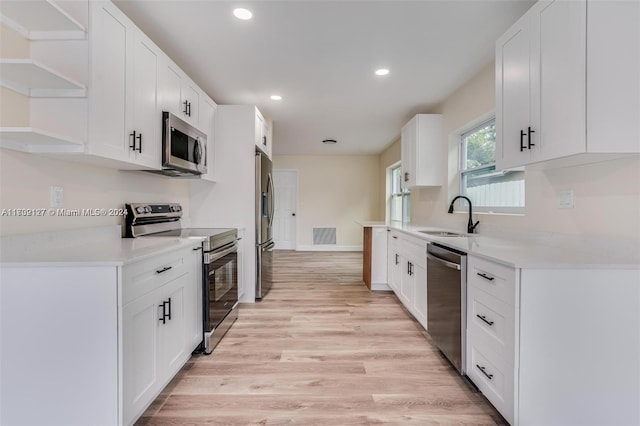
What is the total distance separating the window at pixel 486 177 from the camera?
248cm

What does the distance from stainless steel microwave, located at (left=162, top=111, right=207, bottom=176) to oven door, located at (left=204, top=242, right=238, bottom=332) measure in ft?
2.49

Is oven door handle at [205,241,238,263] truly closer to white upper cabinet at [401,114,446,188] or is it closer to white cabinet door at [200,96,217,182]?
white cabinet door at [200,96,217,182]

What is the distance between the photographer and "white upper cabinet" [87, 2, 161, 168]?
5.21 feet

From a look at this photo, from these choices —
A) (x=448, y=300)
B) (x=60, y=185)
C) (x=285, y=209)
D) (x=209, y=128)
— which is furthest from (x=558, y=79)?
(x=285, y=209)

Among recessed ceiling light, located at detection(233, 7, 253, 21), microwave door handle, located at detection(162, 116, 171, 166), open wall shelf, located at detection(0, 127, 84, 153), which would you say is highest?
recessed ceiling light, located at detection(233, 7, 253, 21)

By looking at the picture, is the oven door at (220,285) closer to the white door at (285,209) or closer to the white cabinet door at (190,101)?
the white cabinet door at (190,101)

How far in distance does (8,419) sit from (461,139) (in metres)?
4.14

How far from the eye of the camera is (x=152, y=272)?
1562 mm

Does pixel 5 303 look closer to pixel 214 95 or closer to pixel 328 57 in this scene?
pixel 328 57

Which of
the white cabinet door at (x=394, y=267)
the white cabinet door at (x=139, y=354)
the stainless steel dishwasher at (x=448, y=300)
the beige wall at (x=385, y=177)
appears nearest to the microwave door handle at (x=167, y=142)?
the white cabinet door at (x=139, y=354)

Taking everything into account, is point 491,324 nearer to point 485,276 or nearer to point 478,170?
point 485,276

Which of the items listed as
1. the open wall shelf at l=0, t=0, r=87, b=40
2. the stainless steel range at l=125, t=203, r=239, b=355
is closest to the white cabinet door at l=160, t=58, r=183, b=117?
the open wall shelf at l=0, t=0, r=87, b=40


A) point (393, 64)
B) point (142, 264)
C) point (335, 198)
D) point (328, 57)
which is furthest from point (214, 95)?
point (335, 198)

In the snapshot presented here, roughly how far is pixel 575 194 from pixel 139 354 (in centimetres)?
262
